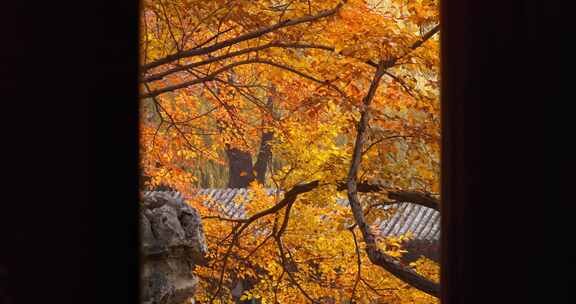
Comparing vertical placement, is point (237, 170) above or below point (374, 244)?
above

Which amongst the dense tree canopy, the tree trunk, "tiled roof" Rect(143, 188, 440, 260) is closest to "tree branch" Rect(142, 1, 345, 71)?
the dense tree canopy

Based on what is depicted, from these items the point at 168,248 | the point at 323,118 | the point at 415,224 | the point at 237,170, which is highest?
the point at 237,170

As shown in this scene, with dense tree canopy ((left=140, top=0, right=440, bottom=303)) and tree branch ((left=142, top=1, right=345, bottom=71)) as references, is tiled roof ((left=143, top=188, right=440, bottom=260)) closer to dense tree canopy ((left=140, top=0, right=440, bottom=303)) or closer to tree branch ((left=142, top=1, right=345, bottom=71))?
dense tree canopy ((left=140, top=0, right=440, bottom=303))

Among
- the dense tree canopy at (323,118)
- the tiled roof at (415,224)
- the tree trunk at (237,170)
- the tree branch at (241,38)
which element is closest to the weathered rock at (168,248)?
the dense tree canopy at (323,118)

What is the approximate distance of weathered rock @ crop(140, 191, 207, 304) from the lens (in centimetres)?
497

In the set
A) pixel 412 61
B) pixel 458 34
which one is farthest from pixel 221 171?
pixel 458 34

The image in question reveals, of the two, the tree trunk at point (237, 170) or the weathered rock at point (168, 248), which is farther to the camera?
the tree trunk at point (237, 170)

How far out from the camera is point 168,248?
16.4 feet

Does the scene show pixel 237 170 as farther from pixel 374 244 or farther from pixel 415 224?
→ pixel 374 244

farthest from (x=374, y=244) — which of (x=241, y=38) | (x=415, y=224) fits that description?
(x=415, y=224)

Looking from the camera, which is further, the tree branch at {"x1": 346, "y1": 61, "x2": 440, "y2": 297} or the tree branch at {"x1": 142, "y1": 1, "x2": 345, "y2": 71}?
the tree branch at {"x1": 346, "y1": 61, "x2": 440, "y2": 297}

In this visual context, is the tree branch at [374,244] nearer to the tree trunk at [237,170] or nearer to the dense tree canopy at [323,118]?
the dense tree canopy at [323,118]

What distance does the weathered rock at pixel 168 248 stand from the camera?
4.97m
